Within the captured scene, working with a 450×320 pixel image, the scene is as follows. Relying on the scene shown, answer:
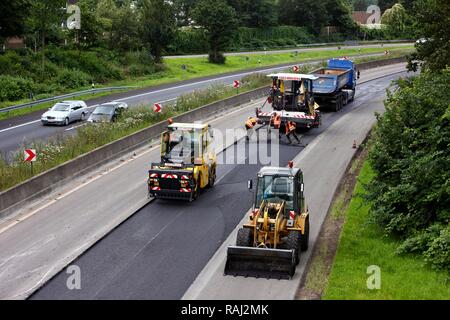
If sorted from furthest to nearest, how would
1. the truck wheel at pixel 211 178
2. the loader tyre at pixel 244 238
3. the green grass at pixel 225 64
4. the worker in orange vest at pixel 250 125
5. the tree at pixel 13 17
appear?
the green grass at pixel 225 64, the tree at pixel 13 17, the worker in orange vest at pixel 250 125, the truck wheel at pixel 211 178, the loader tyre at pixel 244 238

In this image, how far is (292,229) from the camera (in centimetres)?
1611

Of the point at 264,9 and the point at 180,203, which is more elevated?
the point at 264,9

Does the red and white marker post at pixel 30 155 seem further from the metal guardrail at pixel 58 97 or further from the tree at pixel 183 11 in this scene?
the tree at pixel 183 11

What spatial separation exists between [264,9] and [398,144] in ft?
260

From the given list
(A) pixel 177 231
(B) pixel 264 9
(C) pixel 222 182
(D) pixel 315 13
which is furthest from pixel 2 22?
(D) pixel 315 13

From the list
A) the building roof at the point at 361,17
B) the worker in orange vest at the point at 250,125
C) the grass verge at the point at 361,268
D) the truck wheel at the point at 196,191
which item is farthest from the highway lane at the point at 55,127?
the building roof at the point at 361,17

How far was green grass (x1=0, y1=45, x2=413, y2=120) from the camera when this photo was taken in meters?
50.1

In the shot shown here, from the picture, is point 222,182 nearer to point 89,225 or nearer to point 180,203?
point 180,203

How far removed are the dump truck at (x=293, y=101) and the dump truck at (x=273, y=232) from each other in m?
15.8

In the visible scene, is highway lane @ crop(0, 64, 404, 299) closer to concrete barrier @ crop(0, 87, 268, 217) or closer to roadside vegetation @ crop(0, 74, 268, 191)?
concrete barrier @ crop(0, 87, 268, 217)

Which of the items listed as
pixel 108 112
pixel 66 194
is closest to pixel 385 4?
pixel 108 112

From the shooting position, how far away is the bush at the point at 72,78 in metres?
51.1

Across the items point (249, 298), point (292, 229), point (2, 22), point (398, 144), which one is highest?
point (2, 22)

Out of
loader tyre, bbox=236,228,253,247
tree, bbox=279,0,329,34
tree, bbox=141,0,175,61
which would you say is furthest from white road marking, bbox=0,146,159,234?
tree, bbox=279,0,329,34
